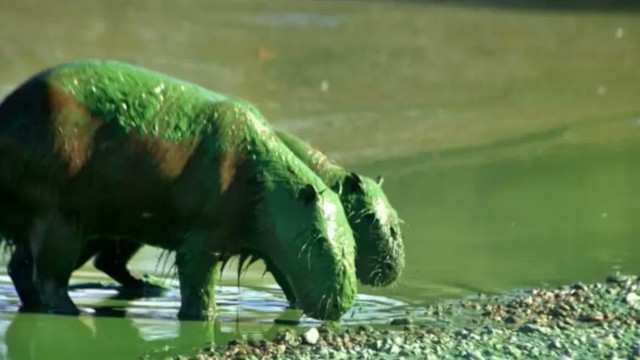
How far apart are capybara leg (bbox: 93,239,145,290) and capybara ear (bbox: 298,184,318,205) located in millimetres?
1538

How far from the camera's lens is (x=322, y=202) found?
25.9 ft

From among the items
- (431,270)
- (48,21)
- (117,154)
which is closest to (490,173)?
(431,270)

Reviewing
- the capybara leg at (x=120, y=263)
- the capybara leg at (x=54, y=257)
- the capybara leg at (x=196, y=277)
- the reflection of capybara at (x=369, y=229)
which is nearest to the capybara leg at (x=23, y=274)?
the capybara leg at (x=54, y=257)

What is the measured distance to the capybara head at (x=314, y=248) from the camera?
7.82 m

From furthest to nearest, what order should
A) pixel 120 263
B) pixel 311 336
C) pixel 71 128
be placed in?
pixel 120 263 → pixel 71 128 → pixel 311 336

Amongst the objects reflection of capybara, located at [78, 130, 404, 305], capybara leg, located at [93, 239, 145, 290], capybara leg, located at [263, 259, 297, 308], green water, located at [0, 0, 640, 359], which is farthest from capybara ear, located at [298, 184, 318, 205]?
capybara leg, located at [93, 239, 145, 290]

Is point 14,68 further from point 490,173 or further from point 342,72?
point 490,173

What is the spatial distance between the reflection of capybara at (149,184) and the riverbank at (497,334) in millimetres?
458

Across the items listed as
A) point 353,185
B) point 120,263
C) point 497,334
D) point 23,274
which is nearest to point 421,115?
point 120,263

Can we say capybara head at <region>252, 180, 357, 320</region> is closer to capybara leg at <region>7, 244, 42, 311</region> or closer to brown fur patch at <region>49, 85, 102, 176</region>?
brown fur patch at <region>49, 85, 102, 176</region>

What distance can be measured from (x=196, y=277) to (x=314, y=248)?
72cm

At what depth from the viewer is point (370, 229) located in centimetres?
845

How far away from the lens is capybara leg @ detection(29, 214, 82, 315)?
8.03 meters

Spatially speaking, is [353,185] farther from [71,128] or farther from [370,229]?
[71,128]
